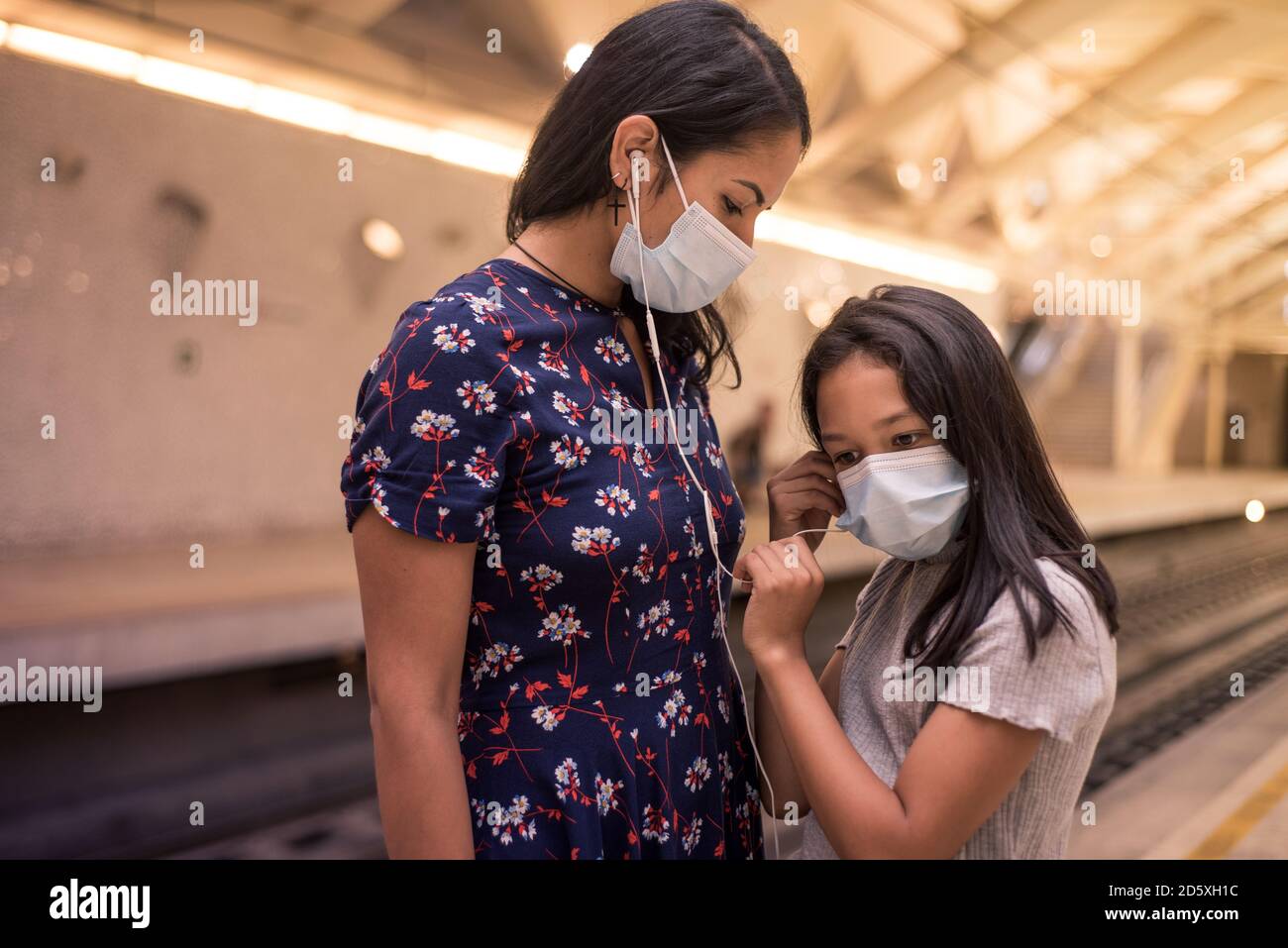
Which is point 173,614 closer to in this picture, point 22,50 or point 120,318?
point 120,318

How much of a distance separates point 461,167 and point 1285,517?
14.0 metres

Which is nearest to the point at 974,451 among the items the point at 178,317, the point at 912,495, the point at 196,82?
the point at 912,495

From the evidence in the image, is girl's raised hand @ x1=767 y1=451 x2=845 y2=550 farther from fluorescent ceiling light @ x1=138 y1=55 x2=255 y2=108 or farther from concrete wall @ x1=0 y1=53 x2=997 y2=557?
fluorescent ceiling light @ x1=138 y1=55 x2=255 y2=108

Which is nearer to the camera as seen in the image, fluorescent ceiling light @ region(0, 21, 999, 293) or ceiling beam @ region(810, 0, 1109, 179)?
fluorescent ceiling light @ region(0, 21, 999, 293)

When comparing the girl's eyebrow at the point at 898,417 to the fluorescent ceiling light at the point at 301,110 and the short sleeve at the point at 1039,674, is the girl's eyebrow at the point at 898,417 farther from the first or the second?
the fluorescent ceiling light at the point at 301,110

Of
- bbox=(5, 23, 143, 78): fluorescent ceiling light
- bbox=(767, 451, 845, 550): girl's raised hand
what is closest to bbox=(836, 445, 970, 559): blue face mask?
bbox=(767, 451, 845, 550): girl's raised hand

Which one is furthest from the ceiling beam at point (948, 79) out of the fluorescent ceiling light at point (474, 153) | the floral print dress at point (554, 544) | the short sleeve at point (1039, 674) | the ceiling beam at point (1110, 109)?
the short sleeve at point (1039, 674)

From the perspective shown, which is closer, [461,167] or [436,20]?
[436,20]

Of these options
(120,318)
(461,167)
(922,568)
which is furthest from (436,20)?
(922,568)

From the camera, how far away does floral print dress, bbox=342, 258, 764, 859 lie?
1.10 m

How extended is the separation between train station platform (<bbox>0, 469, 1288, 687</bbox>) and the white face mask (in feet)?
13.8

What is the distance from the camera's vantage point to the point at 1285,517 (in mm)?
14789

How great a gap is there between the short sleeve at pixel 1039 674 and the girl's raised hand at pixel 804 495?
1.15ft

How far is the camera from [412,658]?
1.10m
